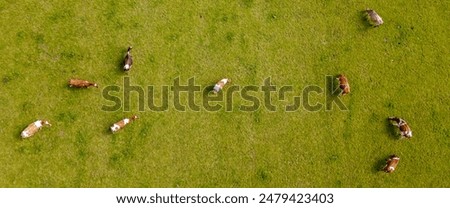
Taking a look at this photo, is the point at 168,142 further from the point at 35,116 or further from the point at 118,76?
the point at 35,116

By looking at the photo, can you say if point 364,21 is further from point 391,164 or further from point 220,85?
point 220,85

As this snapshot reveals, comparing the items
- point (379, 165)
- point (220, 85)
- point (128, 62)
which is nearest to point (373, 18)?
point (379, 165)

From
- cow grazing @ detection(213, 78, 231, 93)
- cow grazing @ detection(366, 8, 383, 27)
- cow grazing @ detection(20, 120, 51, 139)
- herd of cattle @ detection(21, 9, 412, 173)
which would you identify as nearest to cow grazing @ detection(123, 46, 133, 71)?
herd of cattle @ detection(21, 9, 412, 173)

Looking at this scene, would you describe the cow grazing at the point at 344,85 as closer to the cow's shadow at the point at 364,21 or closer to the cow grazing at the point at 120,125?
the cow's shadow at the point at 364,21

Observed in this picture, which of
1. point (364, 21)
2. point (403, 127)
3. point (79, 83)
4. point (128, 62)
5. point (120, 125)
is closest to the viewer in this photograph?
point (120, 125)

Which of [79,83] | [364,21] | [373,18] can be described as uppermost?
[373,18]

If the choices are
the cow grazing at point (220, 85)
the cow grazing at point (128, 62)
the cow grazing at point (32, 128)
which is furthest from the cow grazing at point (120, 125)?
the cow grazing at point (220, 85)

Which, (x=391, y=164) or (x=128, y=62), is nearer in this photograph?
(x=391, y=164)
